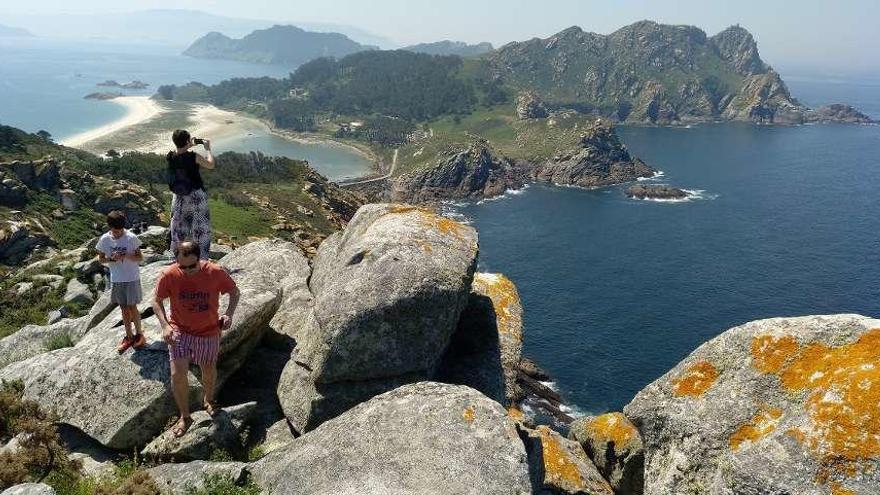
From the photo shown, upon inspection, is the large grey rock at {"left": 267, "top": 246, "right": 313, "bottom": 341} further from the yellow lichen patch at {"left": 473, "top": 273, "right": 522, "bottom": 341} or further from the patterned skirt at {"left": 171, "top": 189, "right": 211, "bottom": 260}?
the yellow lichen patch at {"left": 473, "top": 273, "right": 522, "bottom": 341}

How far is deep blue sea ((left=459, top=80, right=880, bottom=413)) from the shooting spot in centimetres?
8144

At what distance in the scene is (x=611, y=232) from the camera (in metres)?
142

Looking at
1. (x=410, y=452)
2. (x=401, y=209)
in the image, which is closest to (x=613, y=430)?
(x=410, y=452)

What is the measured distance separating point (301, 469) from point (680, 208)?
16839 cm

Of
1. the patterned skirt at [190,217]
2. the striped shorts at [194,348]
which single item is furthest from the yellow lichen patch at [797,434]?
the patterned skirt at [190,217]

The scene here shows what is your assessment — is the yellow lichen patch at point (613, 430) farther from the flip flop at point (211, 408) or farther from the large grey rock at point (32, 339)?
the large grey rock at point (32, 339)

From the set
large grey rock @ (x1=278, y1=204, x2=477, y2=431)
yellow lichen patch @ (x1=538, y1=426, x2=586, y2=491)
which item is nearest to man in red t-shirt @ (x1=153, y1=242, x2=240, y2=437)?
large grey rock @ (x1=278, y1=204, x2=477, y2=431)

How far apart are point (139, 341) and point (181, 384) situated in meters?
2.57

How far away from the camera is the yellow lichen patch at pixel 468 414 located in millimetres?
9539

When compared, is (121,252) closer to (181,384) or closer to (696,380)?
(181,384)

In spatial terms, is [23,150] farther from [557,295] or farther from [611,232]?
[611,232]

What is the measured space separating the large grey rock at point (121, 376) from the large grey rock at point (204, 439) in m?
0.92

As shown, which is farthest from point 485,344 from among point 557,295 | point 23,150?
point 23,150

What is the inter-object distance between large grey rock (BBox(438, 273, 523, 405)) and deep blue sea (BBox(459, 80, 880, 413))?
57836mm
